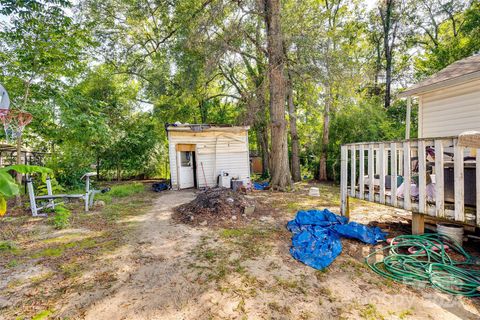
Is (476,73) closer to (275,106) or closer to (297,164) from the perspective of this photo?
(275,106)

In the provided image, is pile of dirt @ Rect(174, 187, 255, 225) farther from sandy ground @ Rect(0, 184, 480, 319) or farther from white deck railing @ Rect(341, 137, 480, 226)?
white deck railing @ Rect(341, 137, 480, 226)

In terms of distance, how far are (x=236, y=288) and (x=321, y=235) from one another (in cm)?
187

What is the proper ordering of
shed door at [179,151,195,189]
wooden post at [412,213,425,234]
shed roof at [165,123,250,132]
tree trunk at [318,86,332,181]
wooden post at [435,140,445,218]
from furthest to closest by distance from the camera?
1. tree trunk at [318,86,332,181]
2. shed door at [179,151,195,189]
3. shed roof at [165,123,250,132]
4. wooden post at [412,213,425,234]
5. wooden post at [435,140,445,218]

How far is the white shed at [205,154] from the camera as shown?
32.9ft

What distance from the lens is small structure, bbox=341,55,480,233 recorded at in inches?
114

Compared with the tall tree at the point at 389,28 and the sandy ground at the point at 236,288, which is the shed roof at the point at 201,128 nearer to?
the sandy ground at the point at 236,288

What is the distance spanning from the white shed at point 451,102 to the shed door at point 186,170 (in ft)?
27.7

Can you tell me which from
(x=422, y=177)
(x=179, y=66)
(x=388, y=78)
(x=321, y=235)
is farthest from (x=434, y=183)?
(x=388, y=78)

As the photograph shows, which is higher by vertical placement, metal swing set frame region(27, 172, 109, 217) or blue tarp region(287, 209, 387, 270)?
metal swing set frame region(27, 172, 109, 217)

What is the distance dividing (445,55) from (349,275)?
13.7 meters

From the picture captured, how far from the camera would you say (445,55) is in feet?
36.0

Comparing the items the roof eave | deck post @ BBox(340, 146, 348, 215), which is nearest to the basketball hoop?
deck post @ BBox(340, 146, 348, 215)

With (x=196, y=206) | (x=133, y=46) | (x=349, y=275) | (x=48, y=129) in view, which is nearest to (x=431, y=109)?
(x=349, y=275)

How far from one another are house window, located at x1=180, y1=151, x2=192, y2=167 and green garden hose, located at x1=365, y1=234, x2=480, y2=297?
8.54 m
